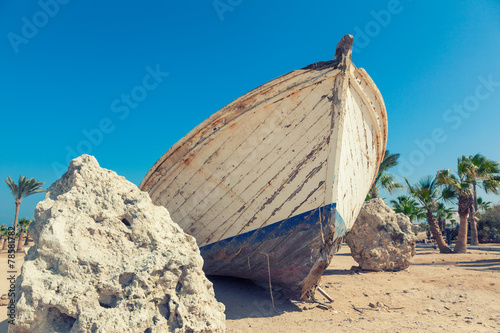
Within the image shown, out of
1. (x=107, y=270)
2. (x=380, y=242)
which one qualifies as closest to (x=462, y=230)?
(x=380, y=242)

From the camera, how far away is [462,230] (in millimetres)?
13078

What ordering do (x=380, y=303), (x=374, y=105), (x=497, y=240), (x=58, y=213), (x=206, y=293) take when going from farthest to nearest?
(x=497, y=240)
(x=374, y=105)
(x=380, y=303)
(x=206, y=293)
(x=58, y=213)

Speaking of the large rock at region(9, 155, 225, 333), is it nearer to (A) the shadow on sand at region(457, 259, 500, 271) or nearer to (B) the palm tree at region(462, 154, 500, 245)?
(A) the shadow on sand at region(457, 259, 500, 271)

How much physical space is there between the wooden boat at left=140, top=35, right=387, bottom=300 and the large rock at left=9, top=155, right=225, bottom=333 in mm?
1361

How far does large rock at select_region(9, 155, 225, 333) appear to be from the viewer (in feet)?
6.56

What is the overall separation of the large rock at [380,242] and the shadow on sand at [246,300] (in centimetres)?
375

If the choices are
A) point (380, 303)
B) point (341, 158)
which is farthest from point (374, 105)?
point (380, 303)

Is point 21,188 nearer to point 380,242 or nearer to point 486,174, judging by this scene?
point 380,242

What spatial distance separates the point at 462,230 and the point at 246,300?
1272cm

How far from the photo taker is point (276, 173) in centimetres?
397

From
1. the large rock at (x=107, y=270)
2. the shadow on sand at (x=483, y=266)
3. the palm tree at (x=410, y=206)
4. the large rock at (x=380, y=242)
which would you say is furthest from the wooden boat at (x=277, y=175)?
the palm tree at (x=410, y=206)

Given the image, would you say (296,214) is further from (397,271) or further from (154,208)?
(397,271)

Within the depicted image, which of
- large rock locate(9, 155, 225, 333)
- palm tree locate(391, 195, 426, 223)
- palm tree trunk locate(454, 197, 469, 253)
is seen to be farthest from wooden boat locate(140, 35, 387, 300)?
palm tree locate(391, 195, 426, 223)

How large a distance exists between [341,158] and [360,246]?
4.58 meters
